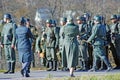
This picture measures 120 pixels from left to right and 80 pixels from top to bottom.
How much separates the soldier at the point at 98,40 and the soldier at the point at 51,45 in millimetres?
1688

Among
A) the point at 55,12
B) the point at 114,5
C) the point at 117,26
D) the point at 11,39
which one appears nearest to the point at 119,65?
the point at 117,26

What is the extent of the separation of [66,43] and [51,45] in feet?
11.7

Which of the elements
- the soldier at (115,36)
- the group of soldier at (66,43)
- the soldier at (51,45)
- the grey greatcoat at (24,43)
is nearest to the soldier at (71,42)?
the group of soldier at (66,43)

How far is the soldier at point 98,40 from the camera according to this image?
17.8m

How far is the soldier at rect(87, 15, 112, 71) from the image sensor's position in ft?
58.3

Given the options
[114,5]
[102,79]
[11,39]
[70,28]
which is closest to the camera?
[102,79]

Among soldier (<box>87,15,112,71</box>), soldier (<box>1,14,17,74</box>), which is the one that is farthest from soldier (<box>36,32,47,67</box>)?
soldier (<box>87,15,112,71</box>)

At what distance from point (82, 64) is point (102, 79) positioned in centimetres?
553

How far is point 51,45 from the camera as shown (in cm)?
1919

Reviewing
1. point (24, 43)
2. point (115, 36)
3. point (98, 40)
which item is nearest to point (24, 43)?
point (24, 43)

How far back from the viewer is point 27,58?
626 inches

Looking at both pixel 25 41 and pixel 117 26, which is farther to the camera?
pixel 117 26

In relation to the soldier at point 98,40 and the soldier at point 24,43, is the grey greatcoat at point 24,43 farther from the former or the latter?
the soldier at point 98,40

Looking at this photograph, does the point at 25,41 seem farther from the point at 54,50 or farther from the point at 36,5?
the point at 36,5
